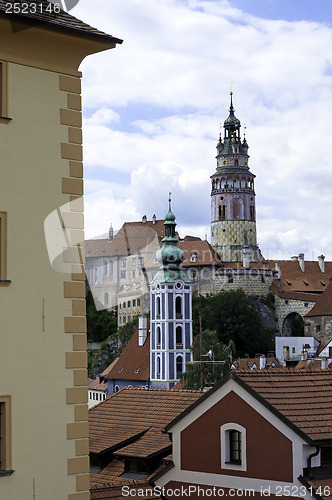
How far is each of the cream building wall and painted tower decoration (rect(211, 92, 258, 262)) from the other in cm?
10286

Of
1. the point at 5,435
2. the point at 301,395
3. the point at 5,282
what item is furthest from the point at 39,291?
the point at 301,395

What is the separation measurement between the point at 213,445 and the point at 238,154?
328 feet

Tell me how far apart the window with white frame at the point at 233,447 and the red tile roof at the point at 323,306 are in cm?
8030

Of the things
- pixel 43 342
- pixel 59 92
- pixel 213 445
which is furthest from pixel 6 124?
pixel 213 445

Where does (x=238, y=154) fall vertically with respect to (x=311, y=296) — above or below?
above

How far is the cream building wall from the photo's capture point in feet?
26.3

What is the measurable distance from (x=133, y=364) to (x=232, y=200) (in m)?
33.2

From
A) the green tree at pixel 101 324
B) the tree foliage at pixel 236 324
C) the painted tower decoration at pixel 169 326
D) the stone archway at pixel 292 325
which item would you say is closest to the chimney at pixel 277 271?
the stone archway at pixel 292 325

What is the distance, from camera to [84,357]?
8477 mm

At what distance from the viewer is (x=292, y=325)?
100 meters

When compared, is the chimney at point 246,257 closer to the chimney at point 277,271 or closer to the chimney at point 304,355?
the chimney at point 277,271

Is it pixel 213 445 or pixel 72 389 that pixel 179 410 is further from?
pixel 72 389

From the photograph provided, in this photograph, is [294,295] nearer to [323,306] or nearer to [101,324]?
[323,306]

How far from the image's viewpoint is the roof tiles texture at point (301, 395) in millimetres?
13563
